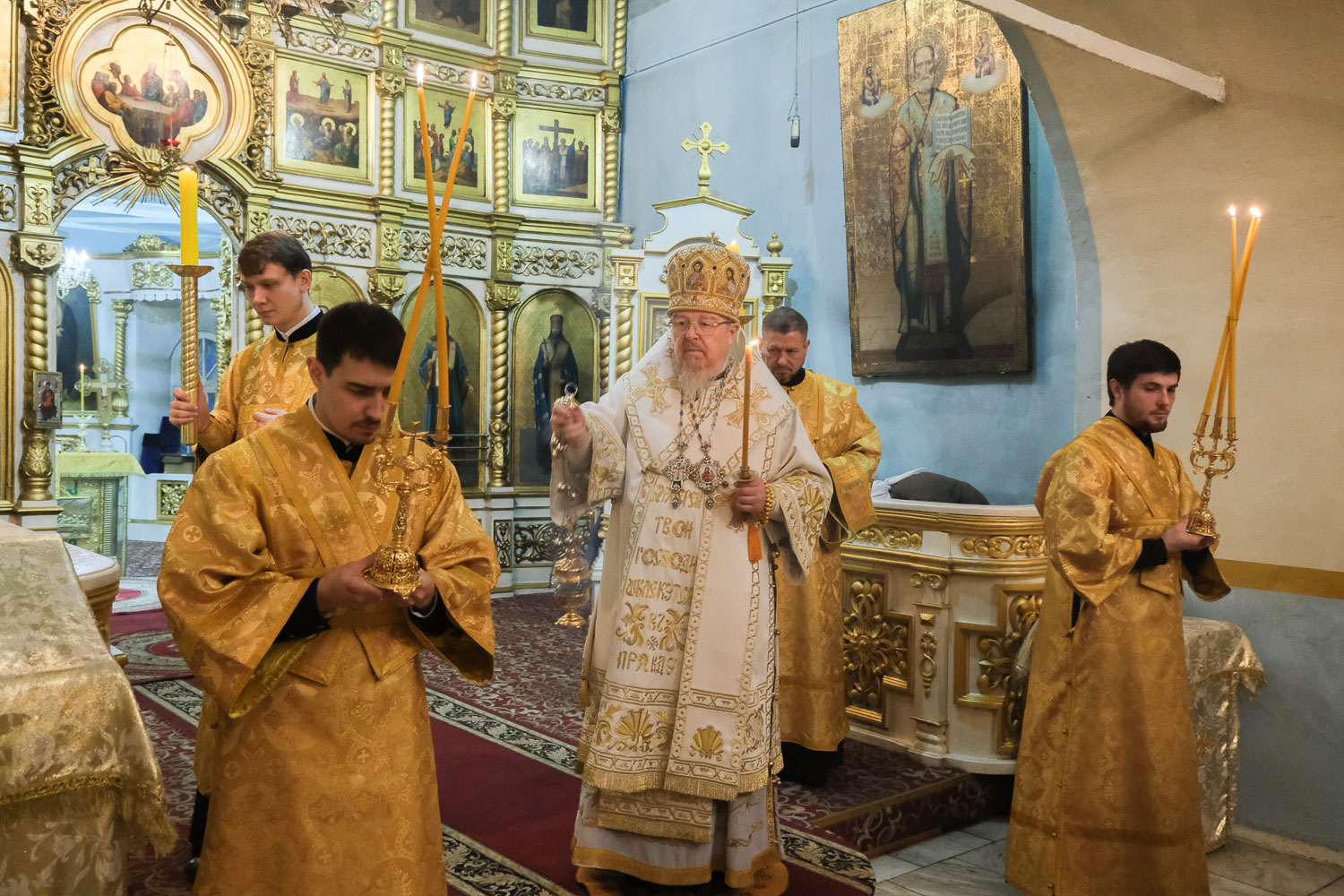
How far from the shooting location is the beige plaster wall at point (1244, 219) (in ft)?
12.7

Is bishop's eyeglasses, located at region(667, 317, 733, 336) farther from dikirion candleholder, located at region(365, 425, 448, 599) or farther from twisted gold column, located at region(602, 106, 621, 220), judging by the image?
twisted gold column, located at region(602, 106, 621, 220)

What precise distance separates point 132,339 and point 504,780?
39.1 ft

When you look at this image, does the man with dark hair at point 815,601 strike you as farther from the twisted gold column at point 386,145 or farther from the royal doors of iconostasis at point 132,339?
the royal doors of iconostasis at point 132,339

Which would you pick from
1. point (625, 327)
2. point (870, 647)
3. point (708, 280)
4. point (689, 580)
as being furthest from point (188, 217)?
point (625, 327)

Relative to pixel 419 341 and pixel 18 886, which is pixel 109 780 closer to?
pixel 18 886

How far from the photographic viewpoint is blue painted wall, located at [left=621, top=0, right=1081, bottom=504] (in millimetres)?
6246

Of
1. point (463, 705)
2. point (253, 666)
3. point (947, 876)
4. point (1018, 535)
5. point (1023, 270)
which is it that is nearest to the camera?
point (253, 666)

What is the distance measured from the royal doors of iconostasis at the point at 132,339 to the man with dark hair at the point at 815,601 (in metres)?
9.19

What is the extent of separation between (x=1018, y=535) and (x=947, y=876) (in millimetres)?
1450

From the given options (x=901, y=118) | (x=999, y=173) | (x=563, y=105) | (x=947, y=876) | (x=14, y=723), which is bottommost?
(x=947, y=876)

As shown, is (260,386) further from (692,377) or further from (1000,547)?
(1000,547)

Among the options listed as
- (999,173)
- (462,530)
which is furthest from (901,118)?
(462,530)

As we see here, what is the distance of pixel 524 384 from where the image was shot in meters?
9.66

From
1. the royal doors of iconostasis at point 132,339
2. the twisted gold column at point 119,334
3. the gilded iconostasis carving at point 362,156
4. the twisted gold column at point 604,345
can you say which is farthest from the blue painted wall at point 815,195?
the twisted gold column at point 119,334
